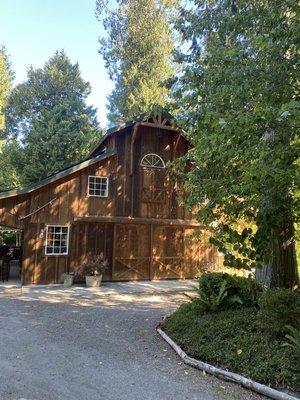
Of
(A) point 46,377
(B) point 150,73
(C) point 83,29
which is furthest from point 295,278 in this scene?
(B) point 150,73

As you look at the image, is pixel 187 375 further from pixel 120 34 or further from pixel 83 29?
pixel 120 34

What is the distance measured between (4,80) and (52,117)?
7.09m

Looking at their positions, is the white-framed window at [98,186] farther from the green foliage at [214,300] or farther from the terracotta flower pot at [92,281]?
the green foliage at [214,300]

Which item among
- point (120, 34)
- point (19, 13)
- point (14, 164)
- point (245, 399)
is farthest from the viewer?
point (120, 34)

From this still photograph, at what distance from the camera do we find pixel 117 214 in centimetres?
1496

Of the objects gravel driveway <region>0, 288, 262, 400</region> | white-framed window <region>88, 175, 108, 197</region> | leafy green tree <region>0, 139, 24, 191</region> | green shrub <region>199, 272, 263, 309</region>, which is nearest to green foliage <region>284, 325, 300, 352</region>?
gravel driveway <region>0, 288, 262, 400</region>

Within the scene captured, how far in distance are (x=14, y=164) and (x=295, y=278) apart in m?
21.3

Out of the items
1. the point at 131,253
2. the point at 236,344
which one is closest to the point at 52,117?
the point at 131,253

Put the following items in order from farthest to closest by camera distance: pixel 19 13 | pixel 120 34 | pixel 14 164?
pixel 120 34 → pixel 14 164 → pixel 19 13

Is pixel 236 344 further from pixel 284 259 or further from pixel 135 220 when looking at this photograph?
pixel 135 220

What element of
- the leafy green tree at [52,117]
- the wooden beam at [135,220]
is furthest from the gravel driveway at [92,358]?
the leafy green tree at [52,117]

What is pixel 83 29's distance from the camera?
15648 mm

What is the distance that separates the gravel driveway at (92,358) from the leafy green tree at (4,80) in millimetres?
20819

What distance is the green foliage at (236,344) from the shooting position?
5.44 meters
